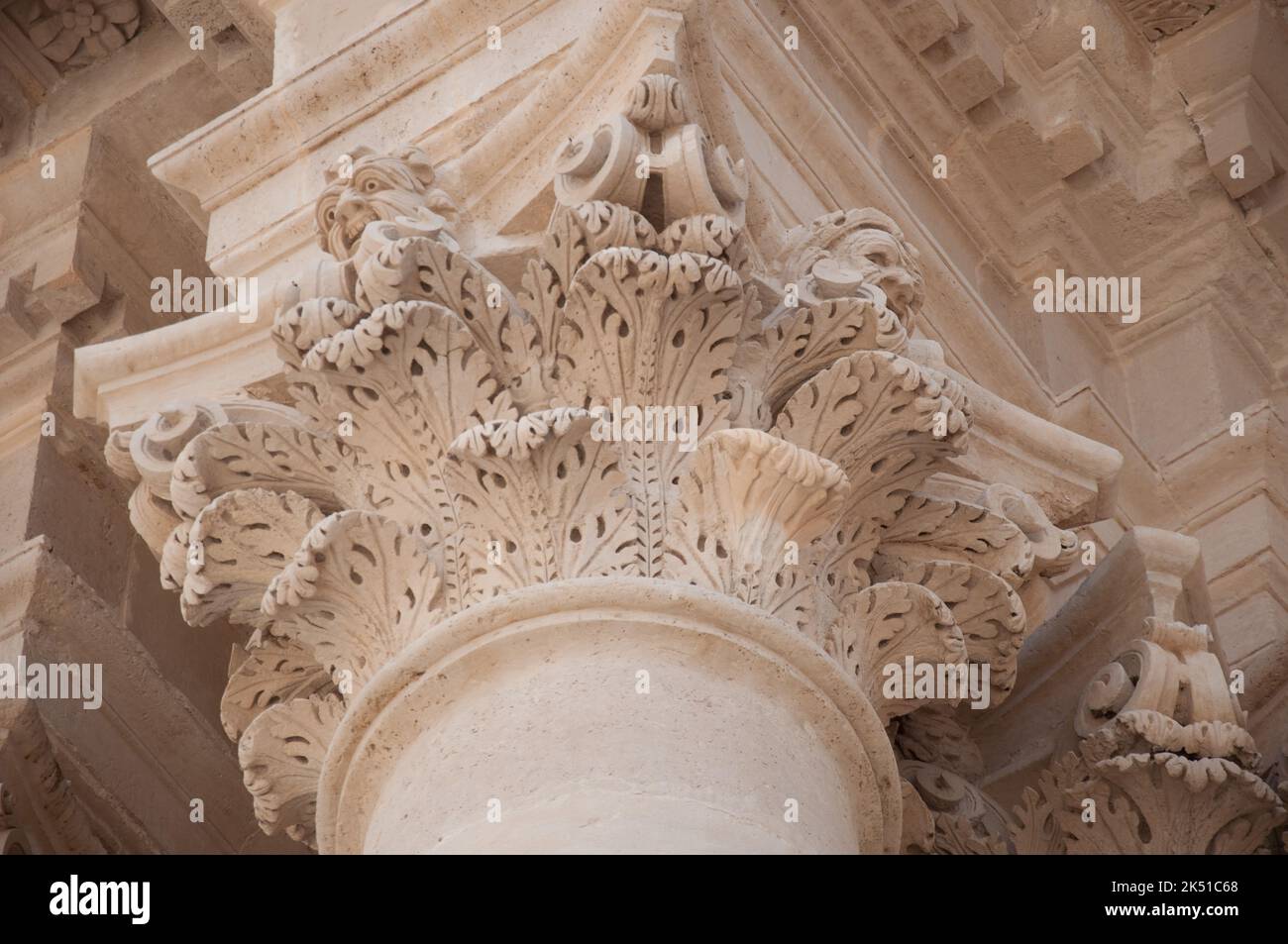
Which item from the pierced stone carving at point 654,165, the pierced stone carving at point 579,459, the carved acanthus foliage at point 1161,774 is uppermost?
the pierced stone carving at point 654,165

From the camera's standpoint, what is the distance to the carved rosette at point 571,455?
4.11 meters

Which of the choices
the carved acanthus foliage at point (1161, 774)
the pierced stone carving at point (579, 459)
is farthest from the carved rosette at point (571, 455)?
the carved acanthus foliage at point (1161, 774)

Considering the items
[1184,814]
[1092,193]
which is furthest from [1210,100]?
[1184,814]

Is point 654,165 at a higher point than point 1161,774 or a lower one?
higher

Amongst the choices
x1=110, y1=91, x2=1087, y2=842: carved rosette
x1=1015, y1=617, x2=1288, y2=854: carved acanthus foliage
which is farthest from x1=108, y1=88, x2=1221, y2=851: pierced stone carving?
x1=1015, y1=617, x2=1288, y2=854: carved acanthus foliage

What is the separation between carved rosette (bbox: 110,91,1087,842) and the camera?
4.11m

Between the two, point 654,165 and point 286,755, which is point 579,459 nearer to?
point 654,165

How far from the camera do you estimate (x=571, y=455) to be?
4.11 metres

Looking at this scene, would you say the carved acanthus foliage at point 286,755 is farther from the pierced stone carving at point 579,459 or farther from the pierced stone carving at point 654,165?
Answer: the pierced stone carving at point 654,165

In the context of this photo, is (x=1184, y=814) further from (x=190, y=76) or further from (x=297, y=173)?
(x=190, y=76)

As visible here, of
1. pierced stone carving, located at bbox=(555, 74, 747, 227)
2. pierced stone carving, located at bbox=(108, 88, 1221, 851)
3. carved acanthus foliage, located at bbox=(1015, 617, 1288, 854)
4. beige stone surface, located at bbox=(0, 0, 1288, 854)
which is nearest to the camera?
beige stone surface, located at bbox=(0, 0, 1288, 854)

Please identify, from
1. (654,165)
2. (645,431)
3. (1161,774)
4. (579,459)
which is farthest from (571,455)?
(1161,774)

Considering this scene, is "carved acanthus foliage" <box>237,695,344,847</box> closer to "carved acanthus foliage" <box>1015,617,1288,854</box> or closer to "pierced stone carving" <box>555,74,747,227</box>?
"pierced stone carving" <box>555,74,747,227</box>

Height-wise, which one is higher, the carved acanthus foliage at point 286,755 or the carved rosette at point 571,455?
the carved rosette at point 571,455
